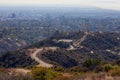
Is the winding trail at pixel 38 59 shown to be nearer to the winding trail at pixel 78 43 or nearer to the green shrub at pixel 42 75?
the winding trail at pixel 78 43

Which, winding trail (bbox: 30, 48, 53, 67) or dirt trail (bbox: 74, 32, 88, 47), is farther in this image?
dirt trail (bbox: 74, 32, 88, 47)

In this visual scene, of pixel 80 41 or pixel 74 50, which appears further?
pixel 80 41

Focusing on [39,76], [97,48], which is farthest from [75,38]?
[39,76]

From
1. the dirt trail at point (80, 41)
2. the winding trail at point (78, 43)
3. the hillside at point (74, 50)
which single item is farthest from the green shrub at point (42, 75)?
the dirt trail at point (80, 41)

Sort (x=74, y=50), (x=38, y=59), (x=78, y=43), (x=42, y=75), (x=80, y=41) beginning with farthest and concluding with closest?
(x=80, y=41), (x=78, y=43), (x=74, y=50), (x=38, y=59), (x=42, y=75)

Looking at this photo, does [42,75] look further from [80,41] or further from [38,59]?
[80,41]

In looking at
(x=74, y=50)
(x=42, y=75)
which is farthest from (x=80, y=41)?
(x=42, y=75)

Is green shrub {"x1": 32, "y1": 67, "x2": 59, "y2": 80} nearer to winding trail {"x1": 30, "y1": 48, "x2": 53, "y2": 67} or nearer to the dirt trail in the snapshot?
winding trail {"x1": 30, "y1": 48, "x2": 53, "y2": 67}

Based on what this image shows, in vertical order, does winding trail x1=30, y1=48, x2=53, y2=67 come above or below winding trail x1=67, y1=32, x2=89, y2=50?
above

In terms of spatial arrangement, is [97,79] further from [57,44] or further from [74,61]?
[57,44]

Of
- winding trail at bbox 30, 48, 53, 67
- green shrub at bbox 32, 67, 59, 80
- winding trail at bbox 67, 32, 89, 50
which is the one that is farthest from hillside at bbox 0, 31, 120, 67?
green shrub at bbox 32, 67, 59, 80

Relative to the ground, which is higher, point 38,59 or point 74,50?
point 38,59
